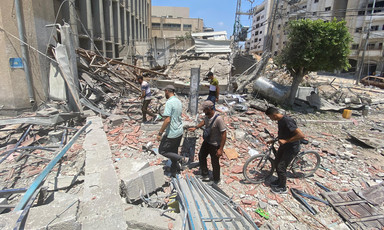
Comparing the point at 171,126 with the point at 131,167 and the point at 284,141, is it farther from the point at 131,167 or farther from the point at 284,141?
the point at 284,141

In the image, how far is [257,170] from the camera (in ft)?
16.5

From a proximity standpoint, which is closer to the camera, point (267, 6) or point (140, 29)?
point (140, 29)

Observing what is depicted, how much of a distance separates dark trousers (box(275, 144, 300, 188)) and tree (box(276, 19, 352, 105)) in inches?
336

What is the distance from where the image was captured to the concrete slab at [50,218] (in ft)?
7.61

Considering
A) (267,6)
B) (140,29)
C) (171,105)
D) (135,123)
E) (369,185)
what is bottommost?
(369,185)

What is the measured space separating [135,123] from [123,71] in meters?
6.01

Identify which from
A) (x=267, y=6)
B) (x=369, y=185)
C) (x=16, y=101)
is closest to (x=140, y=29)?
(x=16, y=101)

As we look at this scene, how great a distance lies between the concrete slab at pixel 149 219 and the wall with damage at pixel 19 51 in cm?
810

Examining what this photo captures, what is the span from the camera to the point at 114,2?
1983cm

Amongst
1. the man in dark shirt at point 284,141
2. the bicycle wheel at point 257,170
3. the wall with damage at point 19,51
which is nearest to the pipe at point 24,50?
the wall with damage at point 19,51

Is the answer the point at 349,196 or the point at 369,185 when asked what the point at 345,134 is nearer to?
the point at 369,185

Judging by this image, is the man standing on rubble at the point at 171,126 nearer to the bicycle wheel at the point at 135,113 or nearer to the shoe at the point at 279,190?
the shoe at the point at 279,190

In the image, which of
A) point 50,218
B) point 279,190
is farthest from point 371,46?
point 50,218

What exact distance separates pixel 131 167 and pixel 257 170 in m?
2.92
